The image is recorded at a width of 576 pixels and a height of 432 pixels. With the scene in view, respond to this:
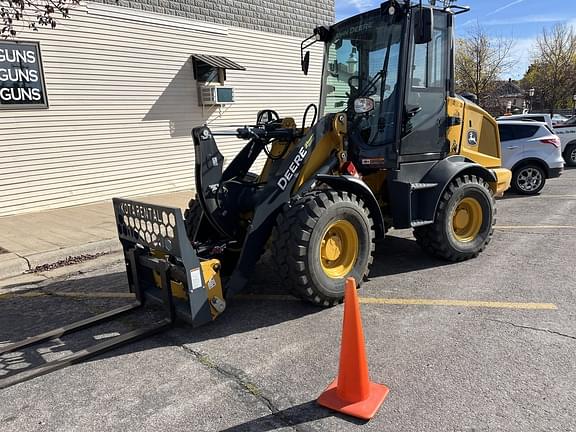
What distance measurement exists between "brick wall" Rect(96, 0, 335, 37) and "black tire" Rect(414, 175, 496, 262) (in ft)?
26.8

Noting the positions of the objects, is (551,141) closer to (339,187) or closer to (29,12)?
(339,187)

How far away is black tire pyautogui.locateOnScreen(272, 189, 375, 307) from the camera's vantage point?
4188 mm

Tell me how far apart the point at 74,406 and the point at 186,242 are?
4.49 ft

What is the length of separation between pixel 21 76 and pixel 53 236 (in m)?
3.42

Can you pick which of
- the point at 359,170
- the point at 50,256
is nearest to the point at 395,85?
the point at 359,170

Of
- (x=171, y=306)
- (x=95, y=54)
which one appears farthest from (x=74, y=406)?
(x=95, y=54)

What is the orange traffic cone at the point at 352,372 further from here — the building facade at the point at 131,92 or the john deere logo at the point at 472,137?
the building facade at the point at 131,92

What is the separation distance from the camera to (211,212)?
4.59 m

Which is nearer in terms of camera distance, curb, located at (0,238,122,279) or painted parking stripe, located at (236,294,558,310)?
painted parking stripe, located at (236,294,558,310)

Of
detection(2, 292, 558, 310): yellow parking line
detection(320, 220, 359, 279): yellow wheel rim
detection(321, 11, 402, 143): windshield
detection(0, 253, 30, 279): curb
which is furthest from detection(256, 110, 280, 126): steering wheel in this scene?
detection(0, 253, 30, 279): curb

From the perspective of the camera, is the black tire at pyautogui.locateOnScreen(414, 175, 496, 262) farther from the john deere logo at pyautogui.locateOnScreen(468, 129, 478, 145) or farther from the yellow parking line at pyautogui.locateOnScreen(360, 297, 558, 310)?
the yellow parking line at pyautogui.locateOnScreen(360, 297, 558, 310)

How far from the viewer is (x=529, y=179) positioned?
10664mm

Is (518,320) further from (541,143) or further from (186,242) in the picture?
(541,143)

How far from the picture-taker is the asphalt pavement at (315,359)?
9.57 ft
